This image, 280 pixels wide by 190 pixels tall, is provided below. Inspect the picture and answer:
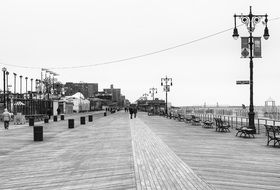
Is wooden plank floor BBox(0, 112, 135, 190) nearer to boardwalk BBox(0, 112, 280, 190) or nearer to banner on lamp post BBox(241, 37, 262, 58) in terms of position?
boardwalk BBox(0, 112, 280, 190)

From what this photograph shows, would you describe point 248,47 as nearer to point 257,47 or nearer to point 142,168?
point 257,47

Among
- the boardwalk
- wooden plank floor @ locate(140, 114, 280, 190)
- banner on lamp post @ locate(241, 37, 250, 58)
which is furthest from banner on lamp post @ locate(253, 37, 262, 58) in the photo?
the boardwalk

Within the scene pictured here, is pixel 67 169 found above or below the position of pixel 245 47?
below

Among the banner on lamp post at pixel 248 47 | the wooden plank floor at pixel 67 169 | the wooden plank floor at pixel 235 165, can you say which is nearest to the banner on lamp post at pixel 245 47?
the banner on lamp post at pixel 248 47

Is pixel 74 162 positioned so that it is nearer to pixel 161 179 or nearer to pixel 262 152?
pixel 161 179

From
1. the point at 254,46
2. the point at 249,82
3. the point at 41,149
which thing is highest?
the point at 254,46

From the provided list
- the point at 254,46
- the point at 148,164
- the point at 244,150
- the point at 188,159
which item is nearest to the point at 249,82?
the point at 254,46

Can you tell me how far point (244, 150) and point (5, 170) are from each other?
9306 mm

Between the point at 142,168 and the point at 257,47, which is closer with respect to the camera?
the point at 142,168

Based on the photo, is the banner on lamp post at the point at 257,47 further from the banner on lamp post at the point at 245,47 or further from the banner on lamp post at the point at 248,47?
the banner on lamp post at the point at 245,47

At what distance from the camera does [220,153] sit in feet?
46.2

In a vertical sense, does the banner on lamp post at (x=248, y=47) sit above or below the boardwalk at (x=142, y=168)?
above

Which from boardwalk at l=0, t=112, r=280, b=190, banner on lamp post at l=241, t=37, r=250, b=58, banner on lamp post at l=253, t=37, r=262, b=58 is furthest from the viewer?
banner on lamp post at l=253, t=37, r=262, b=58

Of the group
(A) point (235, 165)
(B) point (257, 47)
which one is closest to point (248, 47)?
(B) point (257, 47)
